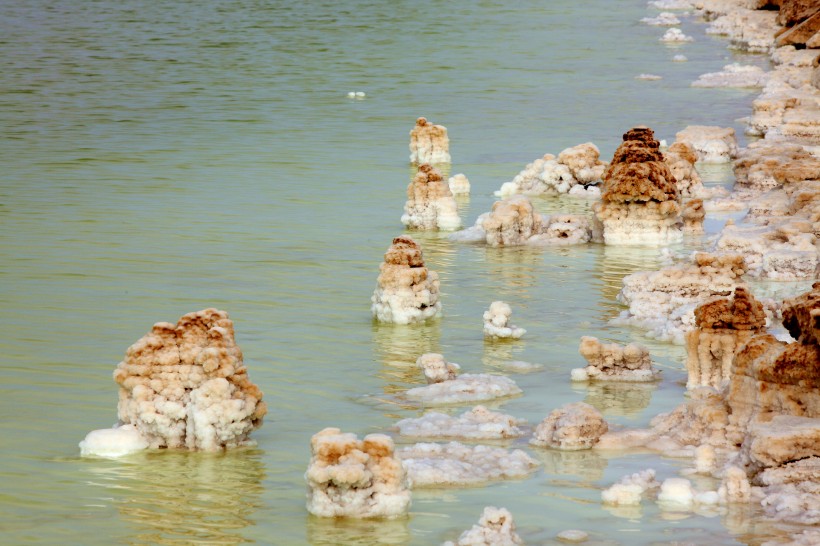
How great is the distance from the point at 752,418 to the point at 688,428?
0.74m

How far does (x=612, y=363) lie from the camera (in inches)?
479

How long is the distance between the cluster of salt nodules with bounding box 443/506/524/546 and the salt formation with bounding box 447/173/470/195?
13.9 meters

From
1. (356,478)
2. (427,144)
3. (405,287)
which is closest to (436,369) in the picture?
(405,287)

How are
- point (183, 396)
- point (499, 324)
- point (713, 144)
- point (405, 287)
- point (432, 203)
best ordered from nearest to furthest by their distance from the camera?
point (183, 396), point (499, 324), point (405, 287), point (432, 203), point (713, 144)

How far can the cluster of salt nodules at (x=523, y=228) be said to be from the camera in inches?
717

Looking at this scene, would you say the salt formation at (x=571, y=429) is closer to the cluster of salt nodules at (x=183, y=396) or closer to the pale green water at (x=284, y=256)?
the pale green water at (x=284, y=256)

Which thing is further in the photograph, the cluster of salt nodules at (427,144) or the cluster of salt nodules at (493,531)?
the cluster of salt nodules at (427,144)

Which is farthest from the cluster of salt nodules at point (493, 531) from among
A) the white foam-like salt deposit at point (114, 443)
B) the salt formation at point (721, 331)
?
the salt formation at point (721, 331)

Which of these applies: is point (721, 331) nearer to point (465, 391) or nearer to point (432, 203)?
point (465, 391)

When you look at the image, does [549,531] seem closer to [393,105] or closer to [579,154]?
[579,154]

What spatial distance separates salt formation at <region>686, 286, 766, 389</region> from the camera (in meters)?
11.3

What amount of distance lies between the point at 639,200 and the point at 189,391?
29.6 feet

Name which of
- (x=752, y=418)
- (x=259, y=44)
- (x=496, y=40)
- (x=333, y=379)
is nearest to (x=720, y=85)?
(x=496, y=40)

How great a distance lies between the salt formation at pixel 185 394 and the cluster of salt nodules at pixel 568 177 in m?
12.0
